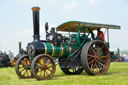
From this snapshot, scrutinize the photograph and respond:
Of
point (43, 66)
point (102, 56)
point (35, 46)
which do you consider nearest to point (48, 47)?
point (35, 46)

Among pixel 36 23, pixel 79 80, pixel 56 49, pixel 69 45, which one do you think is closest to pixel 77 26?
pixel 69 45

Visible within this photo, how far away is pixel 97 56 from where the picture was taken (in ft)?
28.2

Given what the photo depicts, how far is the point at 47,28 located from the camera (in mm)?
8812

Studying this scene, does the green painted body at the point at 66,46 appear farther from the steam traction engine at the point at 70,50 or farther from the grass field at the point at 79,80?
the grass field at the point at 79,80

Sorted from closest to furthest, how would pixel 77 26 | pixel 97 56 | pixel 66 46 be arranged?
pixel 97 56 → pixel 66 46 → pixel 77 26

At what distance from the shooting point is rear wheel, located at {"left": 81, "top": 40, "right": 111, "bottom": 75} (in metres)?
8.27

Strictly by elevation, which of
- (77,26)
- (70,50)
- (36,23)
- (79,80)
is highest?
(36,23)

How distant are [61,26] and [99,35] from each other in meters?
1.87

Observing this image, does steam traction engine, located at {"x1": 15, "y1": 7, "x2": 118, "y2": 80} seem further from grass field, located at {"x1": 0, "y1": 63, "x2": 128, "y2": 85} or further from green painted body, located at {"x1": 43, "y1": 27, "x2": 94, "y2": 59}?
grass field, located at {"x1": 0, "y1": 63, "x2": 128, "y2": 85}

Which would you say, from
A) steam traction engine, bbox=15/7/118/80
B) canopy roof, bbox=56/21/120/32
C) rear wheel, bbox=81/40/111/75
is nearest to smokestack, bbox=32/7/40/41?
steam traction engine, bbox=15/7/118/80

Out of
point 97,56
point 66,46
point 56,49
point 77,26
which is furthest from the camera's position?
point 77,26

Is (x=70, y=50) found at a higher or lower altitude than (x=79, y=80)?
higher

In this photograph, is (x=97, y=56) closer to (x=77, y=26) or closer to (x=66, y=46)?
(x=66, y=46)

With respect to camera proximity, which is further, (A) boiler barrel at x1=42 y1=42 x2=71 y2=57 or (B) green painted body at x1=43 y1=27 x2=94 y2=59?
(B) green painted body at x1=43 y1=27 x2=94 y2=59
